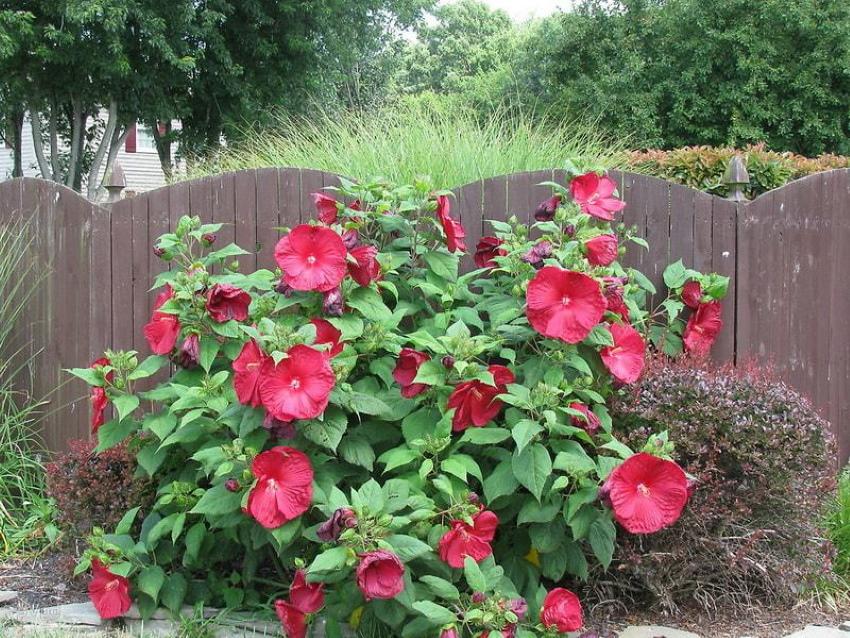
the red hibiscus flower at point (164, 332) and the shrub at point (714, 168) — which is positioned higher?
the shrub at point (714, 168)

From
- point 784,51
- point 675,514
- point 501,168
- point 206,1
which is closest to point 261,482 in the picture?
point 675,514

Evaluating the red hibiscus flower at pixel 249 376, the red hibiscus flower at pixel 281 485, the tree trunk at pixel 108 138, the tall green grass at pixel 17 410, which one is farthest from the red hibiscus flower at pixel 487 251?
the tree trunk at pixel 108 138

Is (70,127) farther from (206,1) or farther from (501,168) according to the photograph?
(501,168)

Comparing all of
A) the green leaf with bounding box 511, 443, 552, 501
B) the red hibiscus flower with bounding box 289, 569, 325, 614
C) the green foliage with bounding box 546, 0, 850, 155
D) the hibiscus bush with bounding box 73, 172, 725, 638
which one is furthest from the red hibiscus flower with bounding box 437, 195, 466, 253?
the green foliage with bounding box 546, 0, 850, 155

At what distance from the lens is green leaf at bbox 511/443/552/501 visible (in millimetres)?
2611

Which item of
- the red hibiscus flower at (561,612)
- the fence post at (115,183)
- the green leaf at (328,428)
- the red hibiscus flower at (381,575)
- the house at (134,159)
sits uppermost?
the house at (134,159)

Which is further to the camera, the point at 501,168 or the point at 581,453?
the point at 501,168

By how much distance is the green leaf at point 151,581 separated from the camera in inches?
117

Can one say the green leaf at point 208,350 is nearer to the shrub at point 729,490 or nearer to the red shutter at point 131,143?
the shrub at point 729,490

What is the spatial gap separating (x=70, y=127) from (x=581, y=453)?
16438mm

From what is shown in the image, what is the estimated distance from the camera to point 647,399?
10.2 feet

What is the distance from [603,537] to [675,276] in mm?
1574

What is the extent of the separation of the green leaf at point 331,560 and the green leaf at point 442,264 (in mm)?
1237

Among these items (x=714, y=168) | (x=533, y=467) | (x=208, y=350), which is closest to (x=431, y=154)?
(x=208, y=350)
